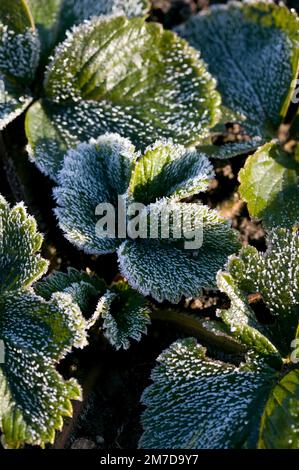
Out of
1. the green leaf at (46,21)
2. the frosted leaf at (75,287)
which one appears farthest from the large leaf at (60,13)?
the frosted leaf at (75,287)

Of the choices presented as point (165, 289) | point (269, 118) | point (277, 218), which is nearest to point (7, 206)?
point (165, 289)

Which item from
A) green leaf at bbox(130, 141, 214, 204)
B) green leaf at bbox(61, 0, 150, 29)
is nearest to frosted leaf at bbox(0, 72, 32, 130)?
green leaf at bbox(61, 0, 150, 29)

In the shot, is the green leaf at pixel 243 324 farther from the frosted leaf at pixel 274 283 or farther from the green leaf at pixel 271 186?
the green leaf at pixel 271 186

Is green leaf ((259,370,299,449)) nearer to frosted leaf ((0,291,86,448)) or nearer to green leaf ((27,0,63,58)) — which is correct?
frosted leaf ((0,291,86,448))

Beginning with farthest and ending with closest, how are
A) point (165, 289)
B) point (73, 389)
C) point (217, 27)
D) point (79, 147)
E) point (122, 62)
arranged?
point (217, 27)
point (122, 62)
point (79, 147)
point (165, 289)
point (73, 389)

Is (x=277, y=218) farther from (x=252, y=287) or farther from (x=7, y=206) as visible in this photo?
(x=7, y=206)
